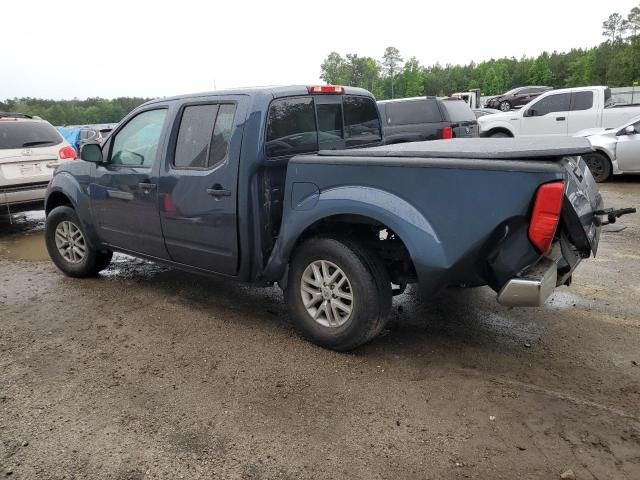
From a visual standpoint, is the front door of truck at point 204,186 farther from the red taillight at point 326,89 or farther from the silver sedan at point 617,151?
the silver sedan at point 617,151

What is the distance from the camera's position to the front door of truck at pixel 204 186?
12.8 feet

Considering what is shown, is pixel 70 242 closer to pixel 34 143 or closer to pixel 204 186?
pixel 204 186

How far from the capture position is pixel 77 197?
5277mm

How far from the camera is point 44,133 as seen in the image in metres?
8.46

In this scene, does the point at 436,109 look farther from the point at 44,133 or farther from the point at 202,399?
the point at 202,399

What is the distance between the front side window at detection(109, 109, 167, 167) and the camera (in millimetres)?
4516

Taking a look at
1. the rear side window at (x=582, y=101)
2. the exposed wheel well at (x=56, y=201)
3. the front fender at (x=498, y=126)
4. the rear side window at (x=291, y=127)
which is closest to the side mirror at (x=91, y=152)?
the exposed wheel well at (x=56, y=201)

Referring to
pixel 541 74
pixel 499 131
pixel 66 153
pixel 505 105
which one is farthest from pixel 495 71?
pixel 66 153

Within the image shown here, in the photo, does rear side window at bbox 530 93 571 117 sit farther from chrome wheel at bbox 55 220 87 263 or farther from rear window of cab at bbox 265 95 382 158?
chrome wheel at bbox 55 220 87 263

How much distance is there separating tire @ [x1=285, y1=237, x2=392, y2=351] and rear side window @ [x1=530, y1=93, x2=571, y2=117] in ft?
39.6

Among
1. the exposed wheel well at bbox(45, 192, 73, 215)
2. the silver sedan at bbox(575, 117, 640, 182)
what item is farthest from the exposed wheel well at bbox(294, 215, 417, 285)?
the silver sedan at bbox(575, 117, 640, 182)

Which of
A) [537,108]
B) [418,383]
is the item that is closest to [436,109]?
[537,108]

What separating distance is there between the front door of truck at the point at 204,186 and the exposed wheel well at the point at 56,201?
1.84 meters

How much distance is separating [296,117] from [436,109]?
7931mm
